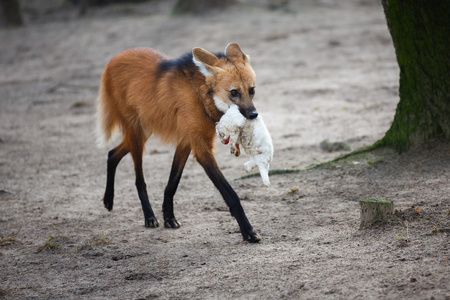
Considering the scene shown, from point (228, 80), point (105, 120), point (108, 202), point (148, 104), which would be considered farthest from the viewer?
point (105, 120)

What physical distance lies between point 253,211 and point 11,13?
1548 centimetres

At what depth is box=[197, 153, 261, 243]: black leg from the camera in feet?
12.0

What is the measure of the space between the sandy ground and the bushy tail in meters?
0.59

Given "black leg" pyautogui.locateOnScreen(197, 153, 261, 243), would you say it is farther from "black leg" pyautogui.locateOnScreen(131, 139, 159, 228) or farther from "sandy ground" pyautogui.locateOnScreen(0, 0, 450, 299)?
"black leg" pyautogui.locateOnScreen(131, 139, 159, 228)

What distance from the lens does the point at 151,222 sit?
4.25m

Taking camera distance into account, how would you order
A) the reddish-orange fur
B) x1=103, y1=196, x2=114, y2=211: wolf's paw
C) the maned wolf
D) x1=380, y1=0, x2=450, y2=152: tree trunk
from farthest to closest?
1. x1=103, y1=196, x2=114, y2=211: wolf's paw
2. x1=380, y1=0, x2=450, y2=152: tree trunk
3. the reddish-orange fur
4. the maned wolf

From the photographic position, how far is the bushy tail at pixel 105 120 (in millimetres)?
4832

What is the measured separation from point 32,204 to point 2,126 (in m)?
Answer: 3.70

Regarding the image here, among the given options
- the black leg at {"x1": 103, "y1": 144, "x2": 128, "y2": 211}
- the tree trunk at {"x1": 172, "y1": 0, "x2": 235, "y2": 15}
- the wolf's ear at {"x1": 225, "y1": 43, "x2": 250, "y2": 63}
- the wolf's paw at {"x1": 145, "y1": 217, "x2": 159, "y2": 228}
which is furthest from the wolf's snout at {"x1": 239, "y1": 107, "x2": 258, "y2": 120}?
the tree trunk at {"x1": 172, "y1": 0, "x2": 235, "y2": 15}

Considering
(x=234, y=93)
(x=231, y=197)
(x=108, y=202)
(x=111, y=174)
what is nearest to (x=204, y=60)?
(x=234, y=93)

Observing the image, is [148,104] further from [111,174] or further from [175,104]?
[111,174]

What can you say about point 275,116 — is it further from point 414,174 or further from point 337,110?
point 414,174

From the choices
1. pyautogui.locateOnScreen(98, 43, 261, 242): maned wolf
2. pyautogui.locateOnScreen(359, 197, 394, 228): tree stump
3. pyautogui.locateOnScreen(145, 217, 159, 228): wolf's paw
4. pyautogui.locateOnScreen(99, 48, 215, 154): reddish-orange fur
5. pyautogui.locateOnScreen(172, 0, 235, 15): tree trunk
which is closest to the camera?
pyautogui.locateOnScreen(359, 197, 394, 228): tree stump

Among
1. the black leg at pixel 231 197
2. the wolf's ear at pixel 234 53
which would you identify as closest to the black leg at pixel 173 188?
the black leg at pixel 231 197
